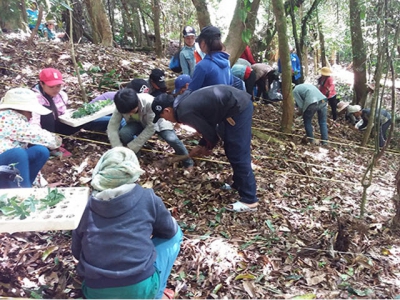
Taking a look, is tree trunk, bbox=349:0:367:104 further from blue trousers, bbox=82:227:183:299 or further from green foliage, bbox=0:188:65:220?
green foliage, bbox=0:188:65:220

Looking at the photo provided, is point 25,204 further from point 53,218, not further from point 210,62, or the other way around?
point 210,62

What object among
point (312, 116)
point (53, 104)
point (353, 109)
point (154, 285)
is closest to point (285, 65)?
point (312, 116)

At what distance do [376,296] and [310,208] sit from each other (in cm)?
157

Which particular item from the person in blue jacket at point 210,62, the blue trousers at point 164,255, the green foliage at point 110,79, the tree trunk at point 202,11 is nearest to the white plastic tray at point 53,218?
the blue trousers at point 164,255

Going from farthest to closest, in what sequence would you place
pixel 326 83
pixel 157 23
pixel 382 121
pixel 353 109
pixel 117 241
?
pixel 157 23
pixel 353 109
pixel 326 83
pixel 382 121
pixel 117 241

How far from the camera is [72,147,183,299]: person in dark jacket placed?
2.20 meters

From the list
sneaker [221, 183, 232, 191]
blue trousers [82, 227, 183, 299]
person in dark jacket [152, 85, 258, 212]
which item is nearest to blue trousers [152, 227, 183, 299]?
blue trousers [82, 227, 183, 299]

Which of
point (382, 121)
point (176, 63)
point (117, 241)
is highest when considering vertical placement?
point (176, 63)

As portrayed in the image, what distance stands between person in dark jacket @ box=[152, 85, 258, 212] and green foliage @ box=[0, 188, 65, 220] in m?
1.47

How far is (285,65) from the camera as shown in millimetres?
6125

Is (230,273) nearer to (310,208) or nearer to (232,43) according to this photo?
(310,208)

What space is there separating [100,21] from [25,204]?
8440 mm

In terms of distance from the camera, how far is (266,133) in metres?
6.74

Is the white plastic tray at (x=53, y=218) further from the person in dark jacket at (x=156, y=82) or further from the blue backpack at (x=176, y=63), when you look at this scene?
the blue backpack at (x=176, y=63)
